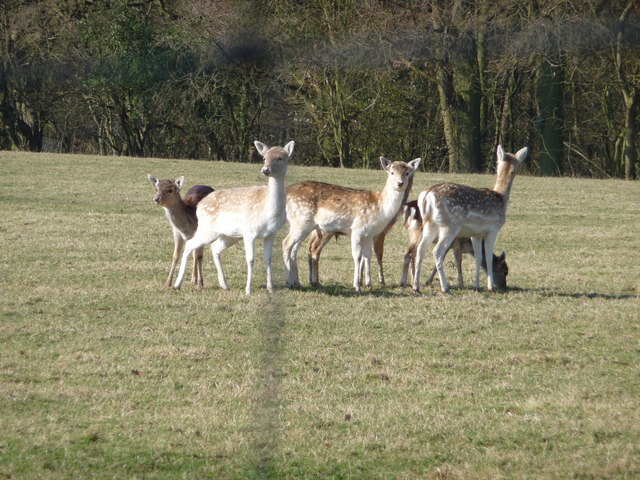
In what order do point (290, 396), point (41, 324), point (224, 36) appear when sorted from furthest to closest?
point (41, 324) < point (290, 396) < point (224, 36)

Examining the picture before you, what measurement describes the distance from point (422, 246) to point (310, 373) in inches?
159

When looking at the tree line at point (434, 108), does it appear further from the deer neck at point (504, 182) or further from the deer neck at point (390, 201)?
the deer neck at point (390, 201)

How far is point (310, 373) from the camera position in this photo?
6.79 metres

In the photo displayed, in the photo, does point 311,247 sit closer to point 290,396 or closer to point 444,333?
point 444,333

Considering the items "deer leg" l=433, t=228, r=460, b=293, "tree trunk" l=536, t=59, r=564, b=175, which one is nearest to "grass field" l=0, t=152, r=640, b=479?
"deer leg" l=433, t=228, r=460, b=293

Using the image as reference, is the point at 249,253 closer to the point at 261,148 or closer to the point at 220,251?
the point at 220,251

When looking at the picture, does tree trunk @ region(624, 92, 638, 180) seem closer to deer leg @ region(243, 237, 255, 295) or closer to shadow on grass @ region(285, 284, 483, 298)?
shadow on grass @ region(285, 284, 483, 298)

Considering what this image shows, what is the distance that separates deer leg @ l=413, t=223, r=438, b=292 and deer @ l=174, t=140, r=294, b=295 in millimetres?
1571

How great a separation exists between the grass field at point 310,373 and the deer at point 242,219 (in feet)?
1.49

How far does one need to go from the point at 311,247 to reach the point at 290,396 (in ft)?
15.3

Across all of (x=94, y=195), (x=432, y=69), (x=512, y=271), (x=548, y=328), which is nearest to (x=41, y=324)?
(x=548, y=328)

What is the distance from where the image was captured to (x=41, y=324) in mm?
8266

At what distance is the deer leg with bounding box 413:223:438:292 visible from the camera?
10.4 meters

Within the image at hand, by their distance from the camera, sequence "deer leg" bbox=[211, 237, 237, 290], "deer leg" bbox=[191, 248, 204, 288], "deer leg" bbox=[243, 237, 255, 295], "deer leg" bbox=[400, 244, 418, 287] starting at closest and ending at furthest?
"deer leg" bbox=[243, 237, 255, 295]
"deer leg" bbox=[211, 237, 237, 290]
"deer leg" bbox=[191, 248, 204, 288]
"deer leg" bbox=[400, 244, 418, 287]
